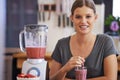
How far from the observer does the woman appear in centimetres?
144

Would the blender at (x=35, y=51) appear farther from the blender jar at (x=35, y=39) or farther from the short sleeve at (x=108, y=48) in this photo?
the short sleeve at (x=108, y=48)

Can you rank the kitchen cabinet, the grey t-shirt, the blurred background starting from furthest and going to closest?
the kitchen cabinet, the blurred background, the grey t-shirt

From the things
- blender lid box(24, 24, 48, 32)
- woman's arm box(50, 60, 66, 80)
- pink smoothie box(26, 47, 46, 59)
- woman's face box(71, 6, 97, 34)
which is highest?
woman's face box(71, 6, 97, 34)

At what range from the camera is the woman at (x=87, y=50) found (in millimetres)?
1443

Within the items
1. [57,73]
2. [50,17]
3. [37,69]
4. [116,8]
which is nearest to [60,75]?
[57,73]

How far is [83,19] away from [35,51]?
1.04ft

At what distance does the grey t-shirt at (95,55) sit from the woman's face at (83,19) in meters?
0.15

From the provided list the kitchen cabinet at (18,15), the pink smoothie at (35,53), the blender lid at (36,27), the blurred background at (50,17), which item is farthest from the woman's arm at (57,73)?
the kitchen cabinet at (18,15)

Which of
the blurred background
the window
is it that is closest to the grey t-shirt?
the blurred background

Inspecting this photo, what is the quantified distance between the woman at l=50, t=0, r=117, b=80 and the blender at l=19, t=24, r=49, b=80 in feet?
0.37

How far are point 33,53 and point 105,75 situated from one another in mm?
425

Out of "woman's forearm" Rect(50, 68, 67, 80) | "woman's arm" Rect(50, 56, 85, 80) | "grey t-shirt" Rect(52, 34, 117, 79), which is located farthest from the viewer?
"grey t-shirt" Rect(52, 34, 117, 79)

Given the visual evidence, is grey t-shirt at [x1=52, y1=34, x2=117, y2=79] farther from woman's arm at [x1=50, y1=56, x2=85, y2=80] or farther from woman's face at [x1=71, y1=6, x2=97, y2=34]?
woman's face at [x1=71, y1=6, x2=97, y2=34]

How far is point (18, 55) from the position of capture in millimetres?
2768
